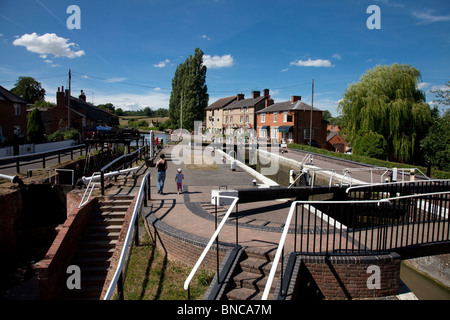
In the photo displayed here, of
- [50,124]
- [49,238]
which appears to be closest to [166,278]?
[49,238]

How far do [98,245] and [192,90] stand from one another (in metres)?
53.8

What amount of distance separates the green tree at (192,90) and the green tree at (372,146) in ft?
128

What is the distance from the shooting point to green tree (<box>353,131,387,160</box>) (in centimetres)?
2448

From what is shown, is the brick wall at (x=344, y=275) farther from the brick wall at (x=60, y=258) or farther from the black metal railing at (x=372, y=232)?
the brick wall at (x=60, y=258)

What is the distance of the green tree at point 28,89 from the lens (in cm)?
7606

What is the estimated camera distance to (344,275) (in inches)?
204

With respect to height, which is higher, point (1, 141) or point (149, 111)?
point (149, 111)

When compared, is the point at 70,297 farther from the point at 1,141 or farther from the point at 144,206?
the point at 1,141

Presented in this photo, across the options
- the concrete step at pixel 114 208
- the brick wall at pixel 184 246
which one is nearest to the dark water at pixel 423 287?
the brick wall at pixel 184 246

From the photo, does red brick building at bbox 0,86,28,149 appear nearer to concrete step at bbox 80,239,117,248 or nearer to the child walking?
the child walking

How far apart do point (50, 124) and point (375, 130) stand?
44.2 metres

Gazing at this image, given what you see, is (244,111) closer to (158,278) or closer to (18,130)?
(18,130)

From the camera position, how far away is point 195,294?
516 cm
